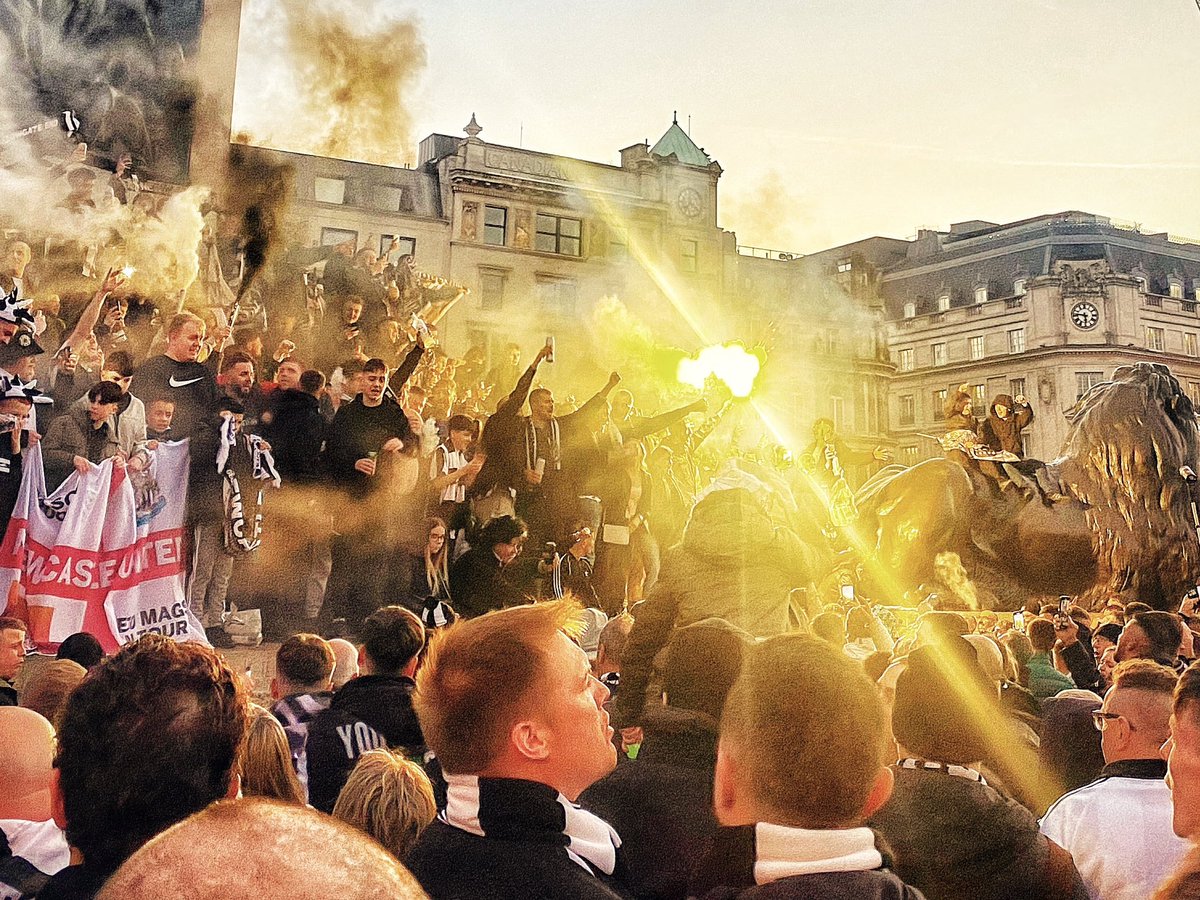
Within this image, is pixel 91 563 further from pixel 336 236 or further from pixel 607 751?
pixel 336 236

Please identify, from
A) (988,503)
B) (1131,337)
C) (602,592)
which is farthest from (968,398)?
(1131,337)

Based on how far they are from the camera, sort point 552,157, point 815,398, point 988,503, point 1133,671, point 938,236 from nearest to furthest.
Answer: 1. point 1133,671
2. point 988,503
3. point 552,157
4. point 815,398
5. point 938,236

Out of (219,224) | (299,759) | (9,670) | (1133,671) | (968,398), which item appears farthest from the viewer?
(968,398)

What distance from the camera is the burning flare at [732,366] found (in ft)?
47.8

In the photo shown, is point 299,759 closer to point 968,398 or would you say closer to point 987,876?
point 987,876

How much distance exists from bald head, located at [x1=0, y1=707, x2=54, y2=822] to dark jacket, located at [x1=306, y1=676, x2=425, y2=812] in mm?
891

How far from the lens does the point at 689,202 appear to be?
16.4 m

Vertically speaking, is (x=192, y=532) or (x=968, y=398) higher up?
(x=968, y=398)

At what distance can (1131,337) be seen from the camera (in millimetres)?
18953

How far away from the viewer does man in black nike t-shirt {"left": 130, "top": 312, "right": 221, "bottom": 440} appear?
733 centimetres

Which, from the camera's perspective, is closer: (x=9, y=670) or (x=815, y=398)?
(x=9, y=670)

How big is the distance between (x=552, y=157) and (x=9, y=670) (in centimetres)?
1173

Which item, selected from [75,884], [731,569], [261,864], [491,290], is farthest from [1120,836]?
[491,290]

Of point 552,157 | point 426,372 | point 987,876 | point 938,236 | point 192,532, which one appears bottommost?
point 987,876
